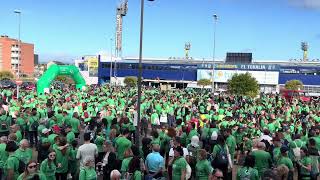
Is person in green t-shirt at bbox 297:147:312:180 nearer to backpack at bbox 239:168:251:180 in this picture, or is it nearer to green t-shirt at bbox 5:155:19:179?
backpack at bbox 239:168:251:180

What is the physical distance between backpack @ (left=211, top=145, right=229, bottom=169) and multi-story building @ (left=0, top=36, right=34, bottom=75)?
415ft

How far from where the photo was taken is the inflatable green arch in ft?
108

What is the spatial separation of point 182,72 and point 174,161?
90.5 m

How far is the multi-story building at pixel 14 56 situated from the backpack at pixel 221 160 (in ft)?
415

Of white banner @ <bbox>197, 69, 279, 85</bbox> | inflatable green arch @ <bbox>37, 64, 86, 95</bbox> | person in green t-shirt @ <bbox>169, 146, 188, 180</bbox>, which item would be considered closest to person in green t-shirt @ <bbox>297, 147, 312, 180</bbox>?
person in green t-shirt @ <bbox>169, 146, 188, 180</bbox>

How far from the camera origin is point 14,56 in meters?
138

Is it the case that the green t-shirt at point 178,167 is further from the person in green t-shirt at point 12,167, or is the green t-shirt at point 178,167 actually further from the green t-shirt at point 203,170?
the person in green t-shirt at point 12,167

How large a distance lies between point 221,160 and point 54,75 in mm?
26594

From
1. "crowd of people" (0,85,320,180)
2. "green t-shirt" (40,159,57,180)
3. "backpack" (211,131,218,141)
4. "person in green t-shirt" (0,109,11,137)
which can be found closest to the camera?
"crowd of people" (0,85,320,180)

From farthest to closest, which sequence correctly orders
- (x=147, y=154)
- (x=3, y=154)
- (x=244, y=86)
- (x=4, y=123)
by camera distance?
(x=244, y=86) < (x=4, y=123) < (x=147, y=154) < (x=3, y=154)

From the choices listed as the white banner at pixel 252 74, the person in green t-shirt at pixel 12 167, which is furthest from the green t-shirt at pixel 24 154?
the white banner at pixel 252 74

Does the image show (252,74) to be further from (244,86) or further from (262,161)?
(262,161)

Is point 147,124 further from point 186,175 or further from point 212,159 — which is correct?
point 186,175

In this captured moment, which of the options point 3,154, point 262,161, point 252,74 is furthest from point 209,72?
point 3,154
